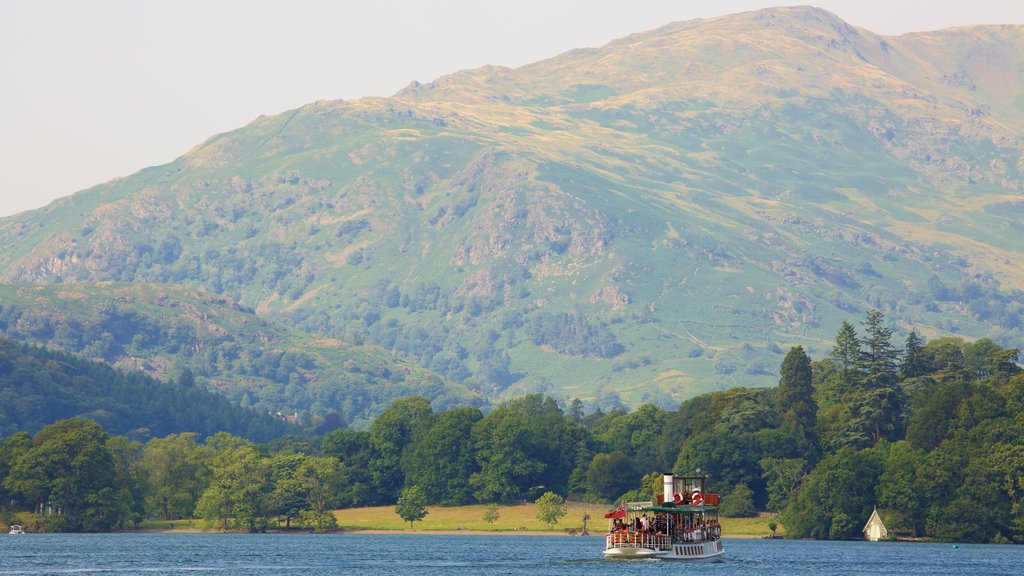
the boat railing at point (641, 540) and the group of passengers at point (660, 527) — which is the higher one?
the group of passengers at point (660, 527)

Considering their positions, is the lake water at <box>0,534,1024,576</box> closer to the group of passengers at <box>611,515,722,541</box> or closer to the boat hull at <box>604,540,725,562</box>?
the boat hull at <box>604,540,725,562</box>

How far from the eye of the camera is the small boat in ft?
534

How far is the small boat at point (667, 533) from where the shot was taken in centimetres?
16262

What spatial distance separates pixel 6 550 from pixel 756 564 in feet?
289

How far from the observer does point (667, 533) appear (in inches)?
6481

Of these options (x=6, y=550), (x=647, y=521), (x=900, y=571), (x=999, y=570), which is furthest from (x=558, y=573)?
(x=6, y=550)

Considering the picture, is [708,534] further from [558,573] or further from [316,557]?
[316,557]

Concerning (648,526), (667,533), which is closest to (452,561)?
(648,526)

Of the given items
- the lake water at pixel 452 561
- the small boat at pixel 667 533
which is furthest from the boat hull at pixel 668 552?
the lake water at pixel 452 561

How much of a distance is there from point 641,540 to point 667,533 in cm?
335

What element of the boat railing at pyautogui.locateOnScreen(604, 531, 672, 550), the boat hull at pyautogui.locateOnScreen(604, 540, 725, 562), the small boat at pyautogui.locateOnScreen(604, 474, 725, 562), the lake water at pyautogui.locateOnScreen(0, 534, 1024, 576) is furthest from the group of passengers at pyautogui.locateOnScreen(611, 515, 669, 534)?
the lake water at pyautogui.locateOnScreen(0, 534, 1024, 576)

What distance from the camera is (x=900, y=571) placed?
533 ft

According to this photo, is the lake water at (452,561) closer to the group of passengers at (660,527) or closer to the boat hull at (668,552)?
the boat hull at (668,552)

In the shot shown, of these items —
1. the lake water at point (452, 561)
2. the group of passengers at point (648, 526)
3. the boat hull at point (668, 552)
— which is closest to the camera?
the lake water at point (452, 561)
